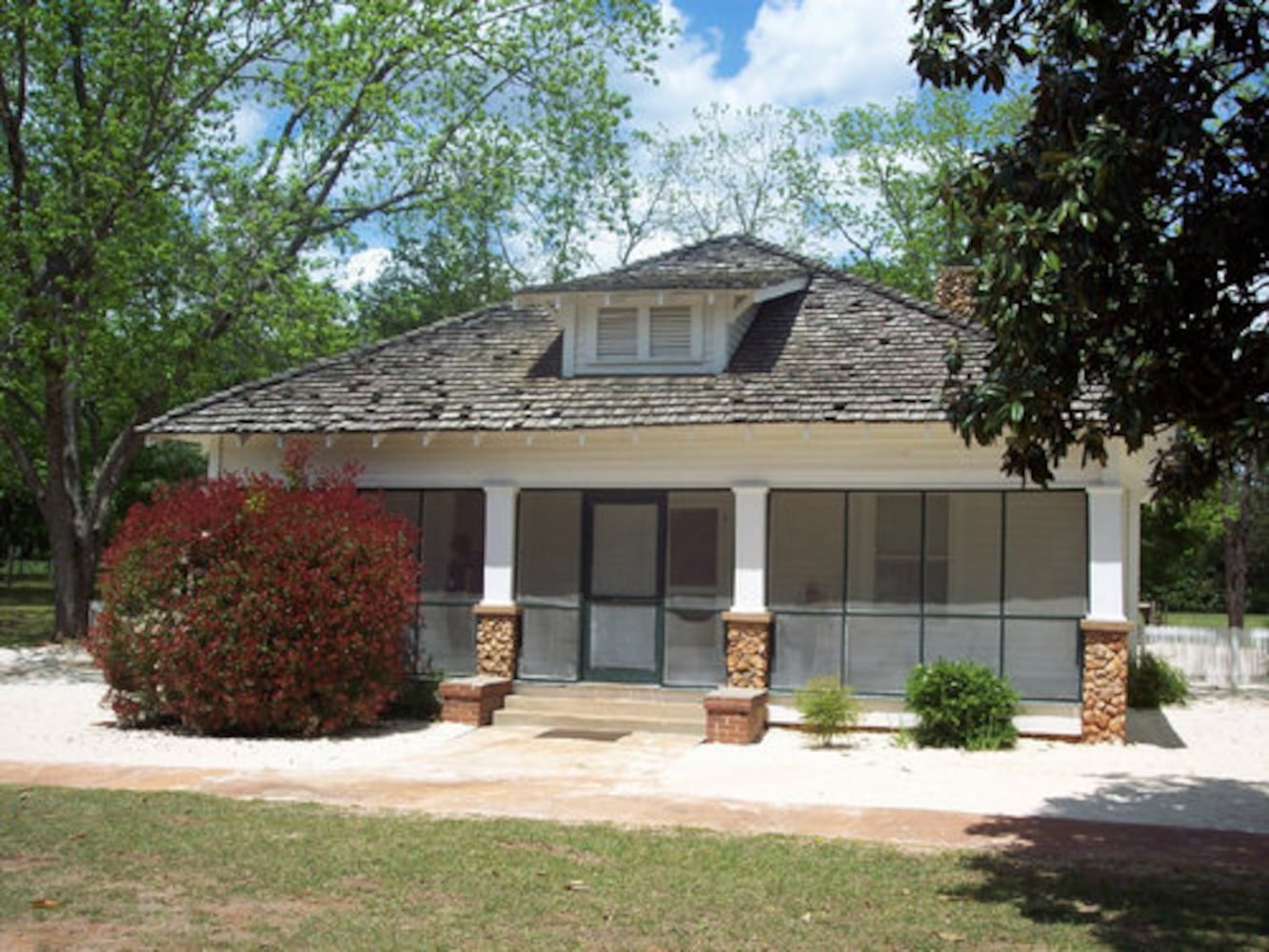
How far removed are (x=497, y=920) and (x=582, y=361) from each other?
11355 millimetres

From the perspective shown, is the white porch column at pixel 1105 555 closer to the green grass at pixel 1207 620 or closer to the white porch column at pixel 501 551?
the white porch column at pixel 501 551

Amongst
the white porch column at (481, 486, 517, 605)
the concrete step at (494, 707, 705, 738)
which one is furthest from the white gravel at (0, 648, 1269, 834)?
the white porch column at (481, 486, 517, 605)

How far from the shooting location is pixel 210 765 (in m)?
12.3

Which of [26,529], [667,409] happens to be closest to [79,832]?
[667,409]

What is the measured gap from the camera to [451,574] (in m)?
17.2

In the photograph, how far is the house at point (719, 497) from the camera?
15.2 m

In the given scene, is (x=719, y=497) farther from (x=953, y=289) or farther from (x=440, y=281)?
(x=440, y=281)

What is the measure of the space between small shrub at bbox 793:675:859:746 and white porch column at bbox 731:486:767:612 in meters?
1.53

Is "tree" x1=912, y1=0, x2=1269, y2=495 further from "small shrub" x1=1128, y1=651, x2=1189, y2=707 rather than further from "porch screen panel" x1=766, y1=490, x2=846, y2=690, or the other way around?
"small shrub" x1=1128, y1=651, x2=1189, y2=707

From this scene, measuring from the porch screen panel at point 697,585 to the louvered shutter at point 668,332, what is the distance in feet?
6.85

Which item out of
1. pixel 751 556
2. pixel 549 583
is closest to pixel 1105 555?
pixel 751 556

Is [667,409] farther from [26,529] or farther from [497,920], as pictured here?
[26,529]

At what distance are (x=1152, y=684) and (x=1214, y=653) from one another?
16.0 ft

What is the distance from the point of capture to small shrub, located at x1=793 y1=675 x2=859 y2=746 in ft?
46.1
